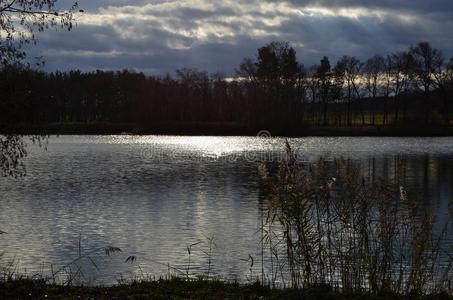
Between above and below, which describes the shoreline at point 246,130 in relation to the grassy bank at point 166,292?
above

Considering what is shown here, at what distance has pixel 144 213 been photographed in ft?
73.3

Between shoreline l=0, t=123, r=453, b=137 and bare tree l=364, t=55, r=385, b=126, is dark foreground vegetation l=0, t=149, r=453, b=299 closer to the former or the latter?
shoreline l=0, t=123, r=453, b=137

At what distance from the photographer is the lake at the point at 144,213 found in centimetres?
1462

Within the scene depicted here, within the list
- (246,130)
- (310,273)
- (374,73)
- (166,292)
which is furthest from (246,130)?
(166,292)

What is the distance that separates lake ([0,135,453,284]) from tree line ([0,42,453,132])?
157 ft

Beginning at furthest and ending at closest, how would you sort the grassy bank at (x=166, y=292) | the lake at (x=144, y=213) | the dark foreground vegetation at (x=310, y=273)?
the lake at (x=144, y=213)
the dark foreground vegetation at (x=310, y=273)
the grassy bank at (x=166, y=292)

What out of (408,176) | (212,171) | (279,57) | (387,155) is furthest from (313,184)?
(279,57)

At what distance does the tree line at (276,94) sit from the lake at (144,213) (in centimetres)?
4782

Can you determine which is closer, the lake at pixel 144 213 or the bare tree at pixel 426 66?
the lake at pixel 144 213

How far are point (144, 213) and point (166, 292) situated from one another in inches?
497

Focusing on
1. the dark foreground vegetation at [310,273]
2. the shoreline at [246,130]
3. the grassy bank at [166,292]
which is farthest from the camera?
the shoreline at [246,130]

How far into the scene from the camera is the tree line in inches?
3949

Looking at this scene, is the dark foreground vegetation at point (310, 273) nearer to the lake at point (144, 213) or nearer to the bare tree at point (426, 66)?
the lake at point (144, 213)

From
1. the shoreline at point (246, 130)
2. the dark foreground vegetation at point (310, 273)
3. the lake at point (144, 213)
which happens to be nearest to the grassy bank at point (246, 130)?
the shoreline at point (246, 130)
